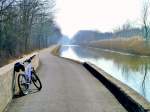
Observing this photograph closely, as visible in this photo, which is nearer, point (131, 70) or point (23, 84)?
point (23, 84)

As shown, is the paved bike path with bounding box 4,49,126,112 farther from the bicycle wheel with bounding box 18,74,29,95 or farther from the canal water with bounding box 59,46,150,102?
the canal water with bounding box 59,46,150,102

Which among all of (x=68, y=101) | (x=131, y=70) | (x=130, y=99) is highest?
(x=130, y=99)

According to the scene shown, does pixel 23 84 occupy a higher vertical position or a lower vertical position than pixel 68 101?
higher

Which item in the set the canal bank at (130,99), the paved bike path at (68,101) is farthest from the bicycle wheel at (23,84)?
the canal bank at (130,99)

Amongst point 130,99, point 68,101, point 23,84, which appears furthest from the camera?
point 23,84

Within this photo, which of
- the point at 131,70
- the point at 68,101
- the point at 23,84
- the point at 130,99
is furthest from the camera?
the point at 131,70

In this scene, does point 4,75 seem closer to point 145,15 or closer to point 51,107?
point 51,107

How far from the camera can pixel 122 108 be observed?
Result: 10.2 meters

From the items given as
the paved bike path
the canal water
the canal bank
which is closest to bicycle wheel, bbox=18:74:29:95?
the paved bike path

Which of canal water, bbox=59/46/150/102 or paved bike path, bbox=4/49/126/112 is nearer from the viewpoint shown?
paved bike path, bbox=4/49/126/112

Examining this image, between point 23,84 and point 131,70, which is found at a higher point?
point 23,84

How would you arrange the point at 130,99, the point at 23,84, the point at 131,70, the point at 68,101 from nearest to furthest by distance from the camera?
1. the point at 130,99
2. the point at 68,101
3. the point at 23,84
4. the point at 131,70

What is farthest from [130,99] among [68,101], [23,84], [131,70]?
[131,70]

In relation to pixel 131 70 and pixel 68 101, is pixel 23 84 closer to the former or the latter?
pixel 68 101
